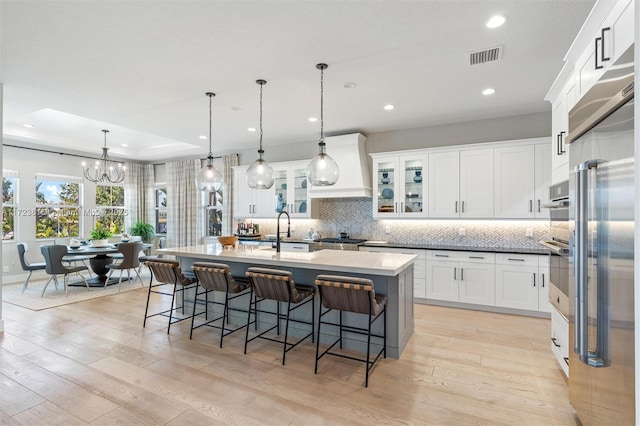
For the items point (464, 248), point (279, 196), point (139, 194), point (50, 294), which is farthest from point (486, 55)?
point (139, 194)

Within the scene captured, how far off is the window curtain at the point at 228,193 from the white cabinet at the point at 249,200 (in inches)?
10.9

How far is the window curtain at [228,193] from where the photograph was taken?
7.38m

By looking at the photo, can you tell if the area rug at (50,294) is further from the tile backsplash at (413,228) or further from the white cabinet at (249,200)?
the tile backsplash at (413,228)

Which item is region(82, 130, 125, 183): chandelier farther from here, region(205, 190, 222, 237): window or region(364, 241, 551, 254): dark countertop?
region(364, 241, 551, 254): dark countertop

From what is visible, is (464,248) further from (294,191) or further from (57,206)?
(57,206)

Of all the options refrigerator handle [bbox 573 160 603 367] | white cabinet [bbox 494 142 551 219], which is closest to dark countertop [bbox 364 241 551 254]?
white cabinet [bbox 494 142 551 219]

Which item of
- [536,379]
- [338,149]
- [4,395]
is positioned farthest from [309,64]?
[4,395]

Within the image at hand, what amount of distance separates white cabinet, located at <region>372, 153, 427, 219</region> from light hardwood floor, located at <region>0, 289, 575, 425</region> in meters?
2.05

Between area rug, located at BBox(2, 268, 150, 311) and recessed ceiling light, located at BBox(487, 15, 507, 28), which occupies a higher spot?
recessed ceiling light, located at BBox(487, 15, 507, 28)

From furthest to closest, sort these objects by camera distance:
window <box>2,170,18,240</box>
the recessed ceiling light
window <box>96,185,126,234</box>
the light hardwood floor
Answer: window <box>96,185,126,234</box>
window <box>2,170,18,240</box>
the recessed ceiling light
the light hardwood floor

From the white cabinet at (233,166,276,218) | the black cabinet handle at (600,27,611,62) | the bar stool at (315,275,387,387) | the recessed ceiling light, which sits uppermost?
the recessed ceiling light

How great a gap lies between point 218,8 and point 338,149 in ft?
11.7

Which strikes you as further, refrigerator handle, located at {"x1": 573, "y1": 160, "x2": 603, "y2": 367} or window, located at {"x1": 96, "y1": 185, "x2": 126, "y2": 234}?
window, located at {"x1": 96, "y1": 185, "x2": 126, "y2": 234}

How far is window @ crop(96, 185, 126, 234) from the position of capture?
26.9 feet
